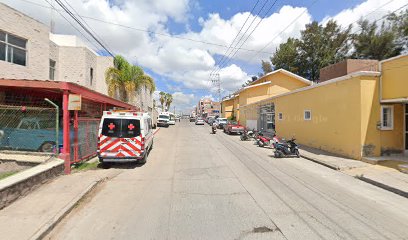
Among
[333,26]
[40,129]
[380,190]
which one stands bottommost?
[380,190]

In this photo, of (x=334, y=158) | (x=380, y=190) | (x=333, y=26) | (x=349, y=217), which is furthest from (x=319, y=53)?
(x=349, y=217)

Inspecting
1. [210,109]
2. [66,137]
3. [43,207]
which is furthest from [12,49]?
[210,109]

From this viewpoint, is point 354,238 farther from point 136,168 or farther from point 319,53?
point 319,53

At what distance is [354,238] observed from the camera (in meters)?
4.48

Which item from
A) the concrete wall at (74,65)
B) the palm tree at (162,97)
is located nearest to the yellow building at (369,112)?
the concrete wall at (74,65)

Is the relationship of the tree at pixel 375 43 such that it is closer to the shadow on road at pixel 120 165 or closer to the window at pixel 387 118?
the window at pixel 387 118

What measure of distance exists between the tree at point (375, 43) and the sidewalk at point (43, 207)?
36902mm

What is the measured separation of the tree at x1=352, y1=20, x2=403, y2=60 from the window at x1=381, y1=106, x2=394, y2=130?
83.2 feet

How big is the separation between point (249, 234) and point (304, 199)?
268 cm

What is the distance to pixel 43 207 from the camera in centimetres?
583

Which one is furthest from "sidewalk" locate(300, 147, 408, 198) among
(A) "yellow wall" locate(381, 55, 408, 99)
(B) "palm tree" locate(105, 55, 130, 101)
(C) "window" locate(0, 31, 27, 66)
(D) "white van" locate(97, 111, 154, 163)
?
(B) "palm tree" locate(105, 55, 130, 101)

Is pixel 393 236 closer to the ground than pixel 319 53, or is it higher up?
closer to the ground

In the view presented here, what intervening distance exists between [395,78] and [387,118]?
6.62 feet

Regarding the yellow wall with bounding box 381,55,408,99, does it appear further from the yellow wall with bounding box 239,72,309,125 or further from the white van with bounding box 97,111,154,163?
the yellow wall with bounding box 239,72,309,125
